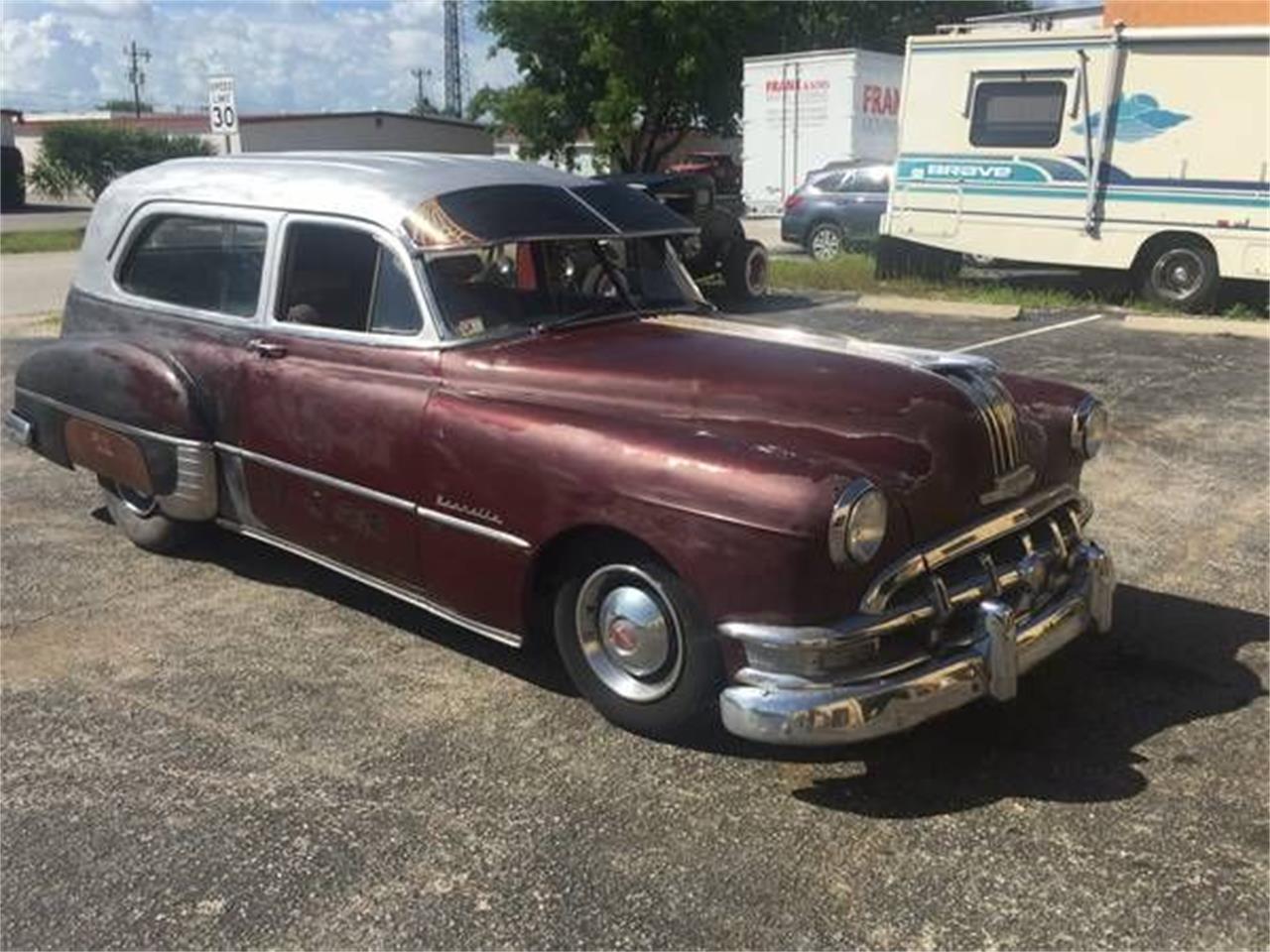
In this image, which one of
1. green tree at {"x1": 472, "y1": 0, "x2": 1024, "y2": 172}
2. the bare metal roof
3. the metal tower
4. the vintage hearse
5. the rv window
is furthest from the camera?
the metal tower

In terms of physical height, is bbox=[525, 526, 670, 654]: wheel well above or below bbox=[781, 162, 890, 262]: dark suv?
below

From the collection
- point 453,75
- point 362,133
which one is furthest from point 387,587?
point 453,75

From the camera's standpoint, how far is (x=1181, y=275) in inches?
516

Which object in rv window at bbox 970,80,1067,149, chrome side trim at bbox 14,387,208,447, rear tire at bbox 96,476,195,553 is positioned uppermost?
rv window at bbox 970,80,1067,149

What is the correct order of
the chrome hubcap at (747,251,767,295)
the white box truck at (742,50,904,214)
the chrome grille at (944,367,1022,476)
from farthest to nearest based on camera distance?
the white box truck at (742,50,904,214) → the chrome hubcap at (747,251,767,295) → the chrome grille at (944,367,1022,476)

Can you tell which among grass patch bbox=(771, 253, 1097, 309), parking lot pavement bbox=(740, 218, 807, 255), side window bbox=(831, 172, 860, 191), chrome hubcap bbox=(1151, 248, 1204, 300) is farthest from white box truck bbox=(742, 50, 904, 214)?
chrome hubcap bbox=(1151, 248, 1204, 300)

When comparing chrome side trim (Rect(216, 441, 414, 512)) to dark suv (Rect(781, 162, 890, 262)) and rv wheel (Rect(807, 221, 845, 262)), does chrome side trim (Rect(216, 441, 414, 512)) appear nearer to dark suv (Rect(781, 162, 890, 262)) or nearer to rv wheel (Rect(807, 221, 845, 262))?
dark suv (Rect(781, 162, 890, 262))

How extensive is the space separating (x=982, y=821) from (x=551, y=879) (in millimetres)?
1157

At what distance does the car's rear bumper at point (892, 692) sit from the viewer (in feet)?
10.7

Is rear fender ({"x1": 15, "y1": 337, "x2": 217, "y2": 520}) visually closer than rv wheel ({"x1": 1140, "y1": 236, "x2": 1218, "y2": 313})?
Yes

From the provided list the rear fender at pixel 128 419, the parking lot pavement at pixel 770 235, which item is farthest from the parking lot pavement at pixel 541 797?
the parking lot pavement at pixel 770 235

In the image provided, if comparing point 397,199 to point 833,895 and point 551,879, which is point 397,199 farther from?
point 833,895

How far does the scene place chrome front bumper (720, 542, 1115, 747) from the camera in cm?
325

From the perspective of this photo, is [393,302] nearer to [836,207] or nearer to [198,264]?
[198,264]
